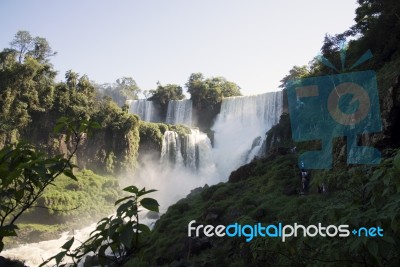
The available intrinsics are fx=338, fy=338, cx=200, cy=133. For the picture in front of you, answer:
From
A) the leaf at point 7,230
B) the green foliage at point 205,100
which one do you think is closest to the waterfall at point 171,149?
the green foliage at point 205,100

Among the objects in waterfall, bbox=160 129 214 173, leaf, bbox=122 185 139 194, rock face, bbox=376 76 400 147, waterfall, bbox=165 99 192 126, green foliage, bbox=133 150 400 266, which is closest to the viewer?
leaf, bbox=122 185 139 194

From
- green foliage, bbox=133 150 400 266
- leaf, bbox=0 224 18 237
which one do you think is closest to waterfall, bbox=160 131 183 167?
green foliage, bbox=133 150 400 266

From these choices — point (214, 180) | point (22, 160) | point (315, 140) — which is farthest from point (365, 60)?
point (214, 180)

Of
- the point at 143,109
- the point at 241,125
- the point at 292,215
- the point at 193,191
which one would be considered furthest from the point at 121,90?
the point at 292,215

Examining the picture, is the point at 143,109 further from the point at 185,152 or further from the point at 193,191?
the point at 193,191

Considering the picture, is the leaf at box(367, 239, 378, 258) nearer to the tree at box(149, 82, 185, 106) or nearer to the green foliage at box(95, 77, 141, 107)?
the tree at box(149, 82, 185, 106)

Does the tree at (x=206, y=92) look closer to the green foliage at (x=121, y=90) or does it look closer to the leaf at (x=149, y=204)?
the green foliage at (x=121, y=90)

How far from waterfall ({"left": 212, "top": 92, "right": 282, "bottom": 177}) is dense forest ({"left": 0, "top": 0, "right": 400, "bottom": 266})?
6.10 feet

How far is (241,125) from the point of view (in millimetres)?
41125

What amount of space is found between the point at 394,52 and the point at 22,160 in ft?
48.4

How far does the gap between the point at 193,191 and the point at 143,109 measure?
26.1 m

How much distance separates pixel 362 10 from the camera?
1723 cm

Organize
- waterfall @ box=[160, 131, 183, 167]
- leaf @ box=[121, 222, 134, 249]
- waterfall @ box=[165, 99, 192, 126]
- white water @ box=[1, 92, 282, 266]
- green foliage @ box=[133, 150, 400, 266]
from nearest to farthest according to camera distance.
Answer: leaf @ box=[121, 222, 134, 249] → green foliage @ box=[133, 150, 400, 266] → white water @ box=[1, 92, 282, 266] → waterfall @ box=[160, 131, 183, 167] → waterfall @ box=[165, 99, 192, 126]

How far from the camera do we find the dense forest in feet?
5.25
